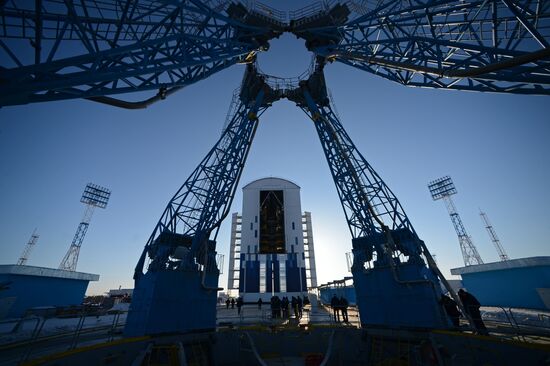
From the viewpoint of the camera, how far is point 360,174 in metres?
17.3

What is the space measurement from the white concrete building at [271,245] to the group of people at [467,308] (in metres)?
21.0

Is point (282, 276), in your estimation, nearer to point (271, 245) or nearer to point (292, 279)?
point (292, 279)

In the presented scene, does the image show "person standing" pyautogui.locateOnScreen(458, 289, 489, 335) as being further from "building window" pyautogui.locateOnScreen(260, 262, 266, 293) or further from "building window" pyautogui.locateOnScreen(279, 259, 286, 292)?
"building window" pyautogui.locateOnScreen(260, 262, 266, 293)

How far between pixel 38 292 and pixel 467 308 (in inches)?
1442

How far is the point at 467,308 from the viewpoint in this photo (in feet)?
32.6

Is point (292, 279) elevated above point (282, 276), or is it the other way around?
point (282, 276)

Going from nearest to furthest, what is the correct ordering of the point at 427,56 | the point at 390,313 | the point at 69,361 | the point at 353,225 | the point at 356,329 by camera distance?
1. the point at 69,361
2. the point at 427,56
3. the point at 390,313
4. the point at 356,329
5. the point at 353,225

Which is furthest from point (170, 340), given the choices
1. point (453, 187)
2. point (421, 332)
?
point (453, 187)

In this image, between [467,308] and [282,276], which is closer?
[467,308]

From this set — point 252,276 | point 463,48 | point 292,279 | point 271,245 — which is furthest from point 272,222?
point 463,48

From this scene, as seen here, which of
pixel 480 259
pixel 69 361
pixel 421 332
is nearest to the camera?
pixel 69 361

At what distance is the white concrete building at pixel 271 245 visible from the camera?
1206 inches

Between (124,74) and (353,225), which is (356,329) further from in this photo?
(124,74)

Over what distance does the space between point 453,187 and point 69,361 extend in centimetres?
5400
